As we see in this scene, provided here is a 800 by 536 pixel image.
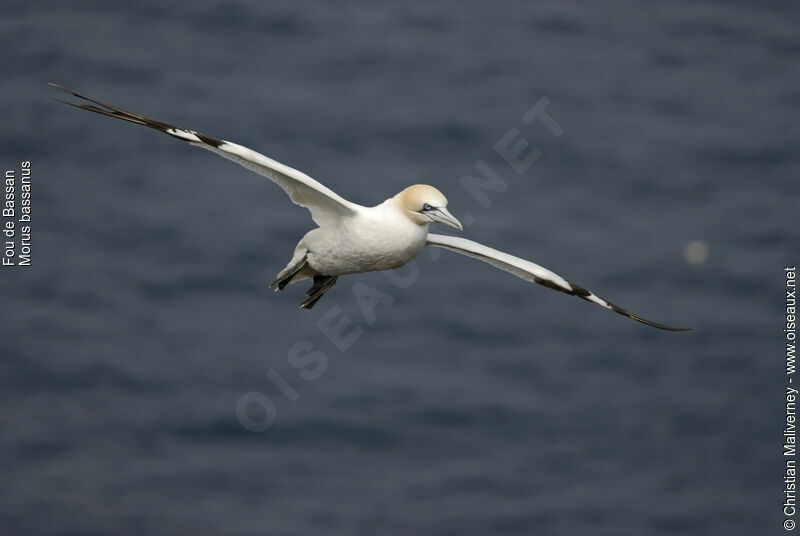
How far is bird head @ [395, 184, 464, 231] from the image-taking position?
58.9ft

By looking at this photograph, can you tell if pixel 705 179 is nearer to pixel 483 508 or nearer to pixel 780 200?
pixel 780 200

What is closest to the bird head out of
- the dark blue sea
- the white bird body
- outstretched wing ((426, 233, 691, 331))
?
the white bird body

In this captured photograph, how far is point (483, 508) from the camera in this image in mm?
48719

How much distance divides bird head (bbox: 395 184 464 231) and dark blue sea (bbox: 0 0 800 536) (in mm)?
31408

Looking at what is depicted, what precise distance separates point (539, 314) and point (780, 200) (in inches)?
391

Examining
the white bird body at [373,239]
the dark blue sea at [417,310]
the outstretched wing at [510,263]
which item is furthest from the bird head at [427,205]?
the dark blue sea at [417,310]

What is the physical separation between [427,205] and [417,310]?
3557cm

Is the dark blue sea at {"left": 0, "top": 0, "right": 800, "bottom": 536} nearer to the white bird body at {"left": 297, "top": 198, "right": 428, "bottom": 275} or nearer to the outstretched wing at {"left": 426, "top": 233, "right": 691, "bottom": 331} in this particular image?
the outstretched wing at {"left": 426, "top": 233, "right": 691, "bottom": 331}

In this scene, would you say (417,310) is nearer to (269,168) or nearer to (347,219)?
(347,219)

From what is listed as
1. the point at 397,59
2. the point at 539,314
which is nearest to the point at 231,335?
the point at 539,314

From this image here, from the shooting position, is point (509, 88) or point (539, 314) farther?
point (509, 88)

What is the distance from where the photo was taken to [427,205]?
1803 centimetres

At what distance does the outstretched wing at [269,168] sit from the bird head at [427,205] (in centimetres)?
73

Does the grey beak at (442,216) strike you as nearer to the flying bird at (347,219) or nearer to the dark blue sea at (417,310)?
the flying bird at (347,219)
